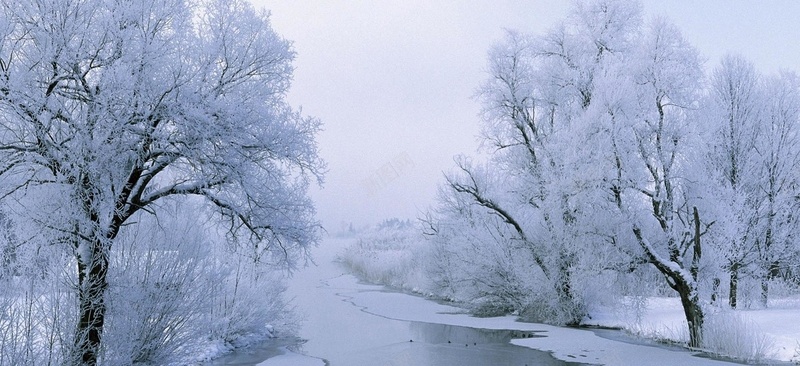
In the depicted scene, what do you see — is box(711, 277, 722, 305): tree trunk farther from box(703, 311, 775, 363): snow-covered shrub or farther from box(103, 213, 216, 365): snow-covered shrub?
box(103, 213, 216, 365): snow-covered shrub

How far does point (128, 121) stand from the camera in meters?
9.28

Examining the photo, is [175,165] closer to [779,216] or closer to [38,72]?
[38,72]

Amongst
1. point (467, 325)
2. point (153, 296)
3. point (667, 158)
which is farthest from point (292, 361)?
point (667, 158)

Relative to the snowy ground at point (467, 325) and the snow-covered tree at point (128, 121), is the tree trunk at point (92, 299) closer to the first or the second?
the snow-covered tree at point (128, 121)

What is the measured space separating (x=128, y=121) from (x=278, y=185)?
2901mm

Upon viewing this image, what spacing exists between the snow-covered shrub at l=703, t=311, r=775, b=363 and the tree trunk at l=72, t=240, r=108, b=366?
1389 cm

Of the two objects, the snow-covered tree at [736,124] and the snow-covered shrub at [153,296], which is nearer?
the snow-covered shrub at [153,296]

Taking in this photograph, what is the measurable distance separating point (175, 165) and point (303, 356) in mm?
7317

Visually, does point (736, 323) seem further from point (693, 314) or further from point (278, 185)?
point (278, 185)

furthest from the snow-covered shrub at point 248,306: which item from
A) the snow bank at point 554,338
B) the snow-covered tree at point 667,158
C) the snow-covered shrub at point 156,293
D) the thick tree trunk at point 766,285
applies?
the thick tree trunk at point 766,285

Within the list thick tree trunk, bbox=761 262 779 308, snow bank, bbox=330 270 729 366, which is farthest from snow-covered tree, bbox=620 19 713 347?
thick tree trunk, bbox=761 262 779 308

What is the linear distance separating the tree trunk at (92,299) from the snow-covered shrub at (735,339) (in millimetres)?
13894

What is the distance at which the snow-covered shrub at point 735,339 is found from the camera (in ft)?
44.1

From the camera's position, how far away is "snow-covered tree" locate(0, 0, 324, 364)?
8.65 m
